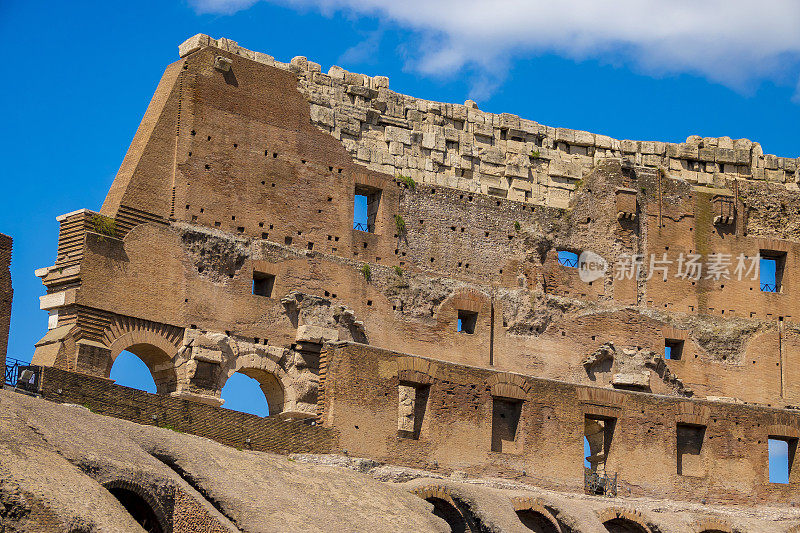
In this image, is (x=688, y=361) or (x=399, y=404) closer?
(x=399, y=404)

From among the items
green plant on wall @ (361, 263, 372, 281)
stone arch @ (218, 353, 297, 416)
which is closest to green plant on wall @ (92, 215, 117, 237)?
stone arch @ (218, 353, 297, 416)

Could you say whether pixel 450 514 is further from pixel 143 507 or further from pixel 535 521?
pixel 143 507

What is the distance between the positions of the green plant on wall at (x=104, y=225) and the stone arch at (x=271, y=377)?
143 inches

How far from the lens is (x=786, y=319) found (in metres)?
35.5

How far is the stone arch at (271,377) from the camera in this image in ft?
95.3

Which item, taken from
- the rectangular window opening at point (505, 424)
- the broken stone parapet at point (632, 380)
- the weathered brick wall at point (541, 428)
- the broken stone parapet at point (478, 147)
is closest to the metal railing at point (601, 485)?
the weathered brick wall at point (541, 428)

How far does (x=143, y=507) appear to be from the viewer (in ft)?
65.9

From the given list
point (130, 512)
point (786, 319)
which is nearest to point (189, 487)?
point (130, 512)

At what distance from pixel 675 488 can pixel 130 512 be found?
45.1 ft

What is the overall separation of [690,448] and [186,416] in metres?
11.9

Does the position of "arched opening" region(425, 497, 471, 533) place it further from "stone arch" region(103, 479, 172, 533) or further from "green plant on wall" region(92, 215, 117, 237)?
"green plant on wall" region(92, 215, 117, 237)

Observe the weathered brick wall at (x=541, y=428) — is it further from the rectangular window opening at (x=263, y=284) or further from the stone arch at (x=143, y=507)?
the stone arch at (x=143, y=507)

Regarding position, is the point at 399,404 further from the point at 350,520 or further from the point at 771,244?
the point at 771,244

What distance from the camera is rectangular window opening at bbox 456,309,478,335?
3294cm
